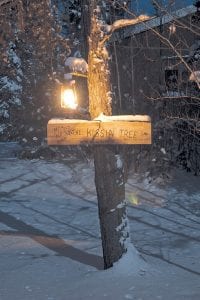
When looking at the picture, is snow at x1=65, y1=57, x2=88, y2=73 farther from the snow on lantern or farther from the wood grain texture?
the wood grain texture

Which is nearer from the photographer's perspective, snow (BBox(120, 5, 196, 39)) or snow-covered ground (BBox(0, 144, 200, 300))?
snow-covered ground (BBox(0, 144, 200, 300))

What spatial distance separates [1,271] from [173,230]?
4.17m

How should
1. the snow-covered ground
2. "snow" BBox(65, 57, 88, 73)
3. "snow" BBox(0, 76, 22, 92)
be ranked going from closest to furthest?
the snow-covered ground → "snow" BBox(65, 57, 88, 73) → "snow" BBox(0, 76, 22, 92)

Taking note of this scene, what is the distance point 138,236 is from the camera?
Answer: 1068cm

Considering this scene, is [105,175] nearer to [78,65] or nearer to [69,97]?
[69,97]

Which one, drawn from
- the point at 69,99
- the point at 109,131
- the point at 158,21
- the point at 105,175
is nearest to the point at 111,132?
the point at 109,131

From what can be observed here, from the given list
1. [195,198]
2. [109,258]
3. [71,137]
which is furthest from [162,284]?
[195,198]

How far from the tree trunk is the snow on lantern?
439mm

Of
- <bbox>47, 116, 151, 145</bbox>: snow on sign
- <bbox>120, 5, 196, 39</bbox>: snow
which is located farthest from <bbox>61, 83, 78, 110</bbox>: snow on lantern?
<bbox>120, 5, 196, 39</bbox>: snow

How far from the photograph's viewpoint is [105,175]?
7.74m

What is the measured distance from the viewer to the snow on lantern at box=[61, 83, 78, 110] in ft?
27.4

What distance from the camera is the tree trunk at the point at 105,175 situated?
775cm

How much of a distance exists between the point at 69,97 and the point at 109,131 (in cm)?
111

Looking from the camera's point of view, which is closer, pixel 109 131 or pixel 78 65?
pixel 109 131
